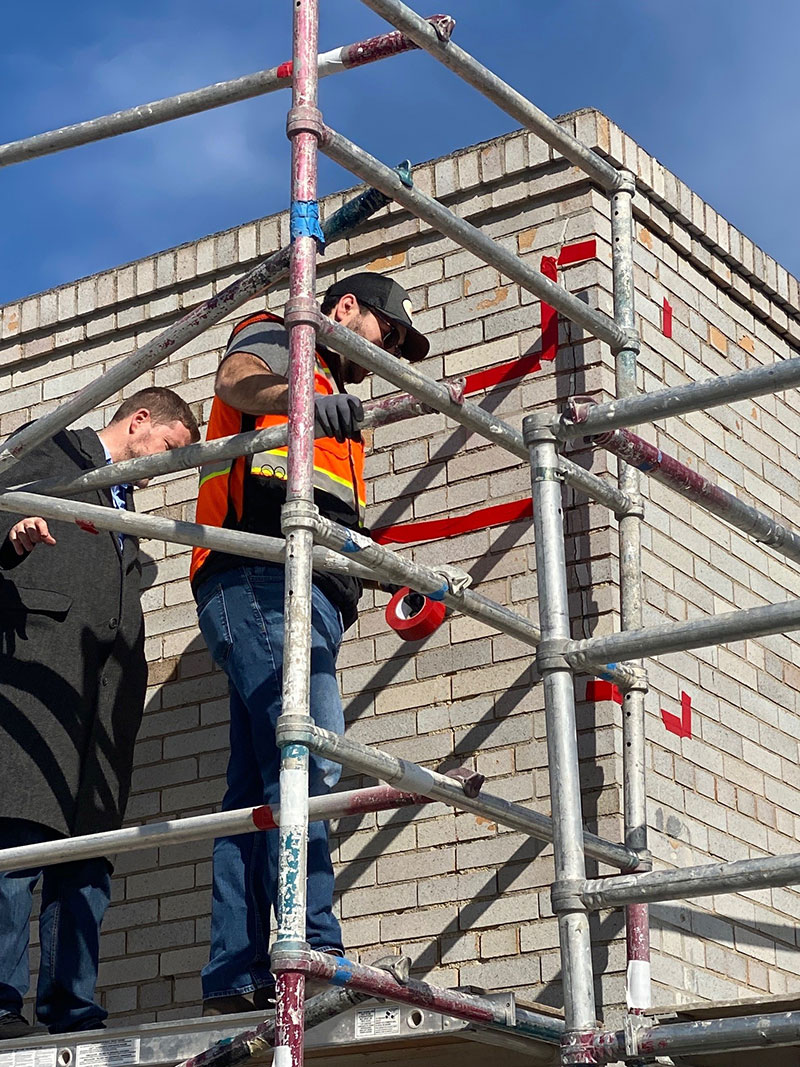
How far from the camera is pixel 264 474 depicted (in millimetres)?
5453

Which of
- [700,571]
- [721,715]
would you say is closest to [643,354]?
[700,571]

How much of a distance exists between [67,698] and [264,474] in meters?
1.08

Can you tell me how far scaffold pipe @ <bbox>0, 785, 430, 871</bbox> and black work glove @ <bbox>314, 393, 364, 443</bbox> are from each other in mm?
909

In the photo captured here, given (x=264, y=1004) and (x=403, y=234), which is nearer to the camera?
(x=264, y=1004)

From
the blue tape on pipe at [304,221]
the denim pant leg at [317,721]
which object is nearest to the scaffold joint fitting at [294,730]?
the denim pant leg at [317,721]

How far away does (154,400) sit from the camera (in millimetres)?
6348

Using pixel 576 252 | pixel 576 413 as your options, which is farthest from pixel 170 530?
pixel 576 252

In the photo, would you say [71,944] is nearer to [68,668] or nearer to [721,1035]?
[68,668]

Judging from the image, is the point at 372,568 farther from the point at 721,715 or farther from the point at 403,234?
the point at 403,234

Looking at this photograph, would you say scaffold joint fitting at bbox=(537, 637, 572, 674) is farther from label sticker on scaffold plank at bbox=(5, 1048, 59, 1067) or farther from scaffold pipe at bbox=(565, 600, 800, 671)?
label sticker on scaffold plank at bbox=(5, 1048, 59, 1067)

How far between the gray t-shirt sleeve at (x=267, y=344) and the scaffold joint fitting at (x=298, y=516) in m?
0.92

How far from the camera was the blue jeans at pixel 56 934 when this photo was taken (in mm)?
5598

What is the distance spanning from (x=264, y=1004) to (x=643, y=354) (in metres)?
2.75

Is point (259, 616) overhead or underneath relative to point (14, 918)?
overhead
